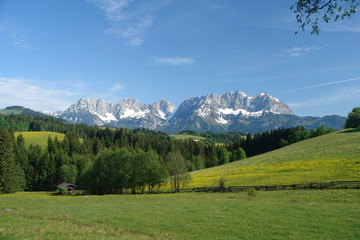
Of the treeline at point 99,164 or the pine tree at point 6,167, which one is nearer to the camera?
the pine tree at point 6,167

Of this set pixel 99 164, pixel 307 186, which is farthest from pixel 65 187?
pixel 307 186

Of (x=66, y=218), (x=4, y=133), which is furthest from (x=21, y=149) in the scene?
(x=66, y=218)

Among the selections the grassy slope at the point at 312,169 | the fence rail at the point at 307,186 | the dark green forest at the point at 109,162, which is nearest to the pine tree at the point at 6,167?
the dark green forest at the point at 109,162

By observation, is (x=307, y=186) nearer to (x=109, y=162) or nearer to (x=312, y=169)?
(x=312, y=169)

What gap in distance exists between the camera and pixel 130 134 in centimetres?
19625

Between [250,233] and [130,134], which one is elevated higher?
[130,134]

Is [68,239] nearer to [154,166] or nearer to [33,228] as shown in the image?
[33,228]

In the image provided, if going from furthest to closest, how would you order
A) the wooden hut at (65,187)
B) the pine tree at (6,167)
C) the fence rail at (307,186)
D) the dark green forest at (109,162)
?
the wooden hut at (65,187), the dark green forest at (109,162), the pine tree at (6,167), the fence rail at (307,186)

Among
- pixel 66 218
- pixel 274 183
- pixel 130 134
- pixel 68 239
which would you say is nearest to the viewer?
pixel 68 239

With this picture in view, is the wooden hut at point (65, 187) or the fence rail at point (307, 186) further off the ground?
the fence rail at point (307, 186)

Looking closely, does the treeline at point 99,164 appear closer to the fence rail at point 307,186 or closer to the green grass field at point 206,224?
the fence rail at point 307,186

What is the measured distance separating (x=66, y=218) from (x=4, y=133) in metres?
64.1

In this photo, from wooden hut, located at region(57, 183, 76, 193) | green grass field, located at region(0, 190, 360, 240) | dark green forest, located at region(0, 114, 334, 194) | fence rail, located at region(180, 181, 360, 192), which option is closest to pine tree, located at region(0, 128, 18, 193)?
dark green forest, located at region(0, 114, 334, 194)

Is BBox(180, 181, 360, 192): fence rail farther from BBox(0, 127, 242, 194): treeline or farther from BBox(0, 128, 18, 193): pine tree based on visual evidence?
BBox(0, 128, 18, 193): pine tree
